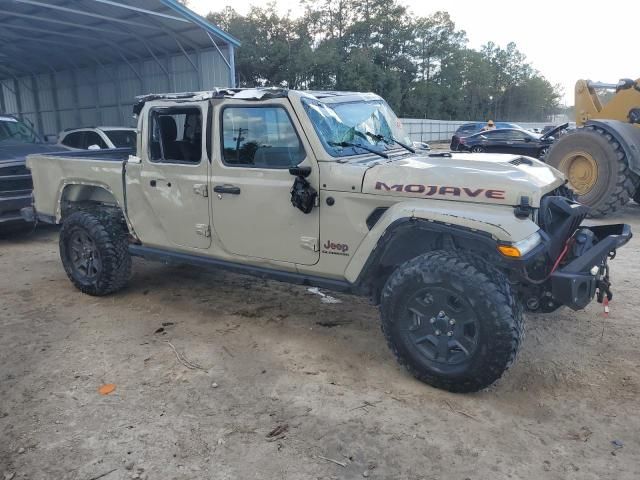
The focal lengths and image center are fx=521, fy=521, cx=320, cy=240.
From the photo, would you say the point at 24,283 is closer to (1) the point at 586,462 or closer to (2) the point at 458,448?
(2) the point at 458,448

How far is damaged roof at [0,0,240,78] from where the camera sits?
12.7m

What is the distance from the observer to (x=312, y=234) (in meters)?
3.95

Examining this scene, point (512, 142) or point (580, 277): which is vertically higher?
point (512, 142)

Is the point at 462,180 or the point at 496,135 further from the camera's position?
the point at 496,135

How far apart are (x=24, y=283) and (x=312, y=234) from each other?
13.1 ft

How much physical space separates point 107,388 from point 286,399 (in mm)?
1285

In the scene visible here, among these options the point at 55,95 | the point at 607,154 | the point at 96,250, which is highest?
the point at 55,95

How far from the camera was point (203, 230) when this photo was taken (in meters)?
4.57

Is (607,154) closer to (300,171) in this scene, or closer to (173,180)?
(300,171)

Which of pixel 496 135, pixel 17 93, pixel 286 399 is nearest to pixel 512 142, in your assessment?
pixel 496 135

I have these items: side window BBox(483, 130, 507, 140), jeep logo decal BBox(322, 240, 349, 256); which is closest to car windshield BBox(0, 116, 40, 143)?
jeep logo decal BBox(322, 240, 349, 256)

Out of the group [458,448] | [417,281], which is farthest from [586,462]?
[417,281]

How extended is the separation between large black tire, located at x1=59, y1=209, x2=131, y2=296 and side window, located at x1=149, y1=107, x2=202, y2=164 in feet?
3.10

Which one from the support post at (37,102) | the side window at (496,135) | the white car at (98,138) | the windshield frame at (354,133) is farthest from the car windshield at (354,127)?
the support post at (37,102)
